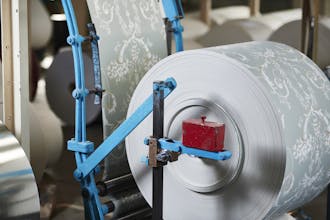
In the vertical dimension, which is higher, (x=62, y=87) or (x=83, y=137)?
(x=83, y=137)

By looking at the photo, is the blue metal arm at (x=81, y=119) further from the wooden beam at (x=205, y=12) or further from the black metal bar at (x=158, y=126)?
the wooden beam at (x=205, y=12)

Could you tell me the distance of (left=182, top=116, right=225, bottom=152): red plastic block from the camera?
4.96ft

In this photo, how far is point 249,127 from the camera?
5.29 ft

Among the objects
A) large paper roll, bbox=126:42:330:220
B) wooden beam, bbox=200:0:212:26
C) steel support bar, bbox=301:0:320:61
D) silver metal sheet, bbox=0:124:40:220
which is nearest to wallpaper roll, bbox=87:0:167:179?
large paper roll, bbox=126:42:330:220

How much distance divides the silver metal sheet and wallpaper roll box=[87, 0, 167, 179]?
0.97 feet

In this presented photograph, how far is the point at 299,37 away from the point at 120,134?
1858 mm

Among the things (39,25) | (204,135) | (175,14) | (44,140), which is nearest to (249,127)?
(204,135)

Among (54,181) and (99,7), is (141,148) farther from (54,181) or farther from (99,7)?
(54,181)

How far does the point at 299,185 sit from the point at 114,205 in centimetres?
61

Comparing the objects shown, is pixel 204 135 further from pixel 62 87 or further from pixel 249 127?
pixel 62 87

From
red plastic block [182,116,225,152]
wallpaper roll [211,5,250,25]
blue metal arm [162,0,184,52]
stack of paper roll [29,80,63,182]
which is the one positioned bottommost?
stack of paper roll [29,80,63,182]

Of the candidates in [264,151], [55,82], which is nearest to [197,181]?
[264,151]

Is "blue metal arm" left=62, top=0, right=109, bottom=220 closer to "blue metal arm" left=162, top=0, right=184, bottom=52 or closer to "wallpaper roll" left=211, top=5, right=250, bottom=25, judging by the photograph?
"blue metal arm" left=162, top=0, right=184, bottom=52

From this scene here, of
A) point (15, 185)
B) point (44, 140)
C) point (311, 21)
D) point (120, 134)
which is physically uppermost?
point (311, 21)
